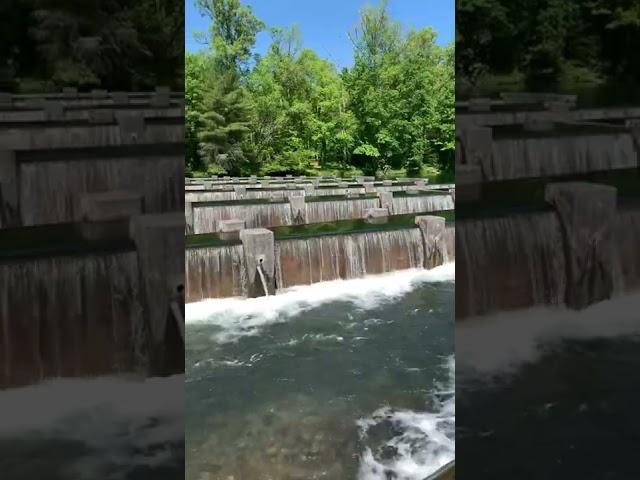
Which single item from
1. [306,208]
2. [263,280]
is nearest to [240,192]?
[306,208]

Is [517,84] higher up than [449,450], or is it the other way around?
[517,84]

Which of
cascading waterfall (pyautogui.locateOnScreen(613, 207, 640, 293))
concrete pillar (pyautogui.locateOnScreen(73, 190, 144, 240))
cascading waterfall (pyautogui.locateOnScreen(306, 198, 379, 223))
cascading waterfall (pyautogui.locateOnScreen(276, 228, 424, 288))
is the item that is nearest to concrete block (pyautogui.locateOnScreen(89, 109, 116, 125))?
concrete pillar (pyautogui.locateOnScreen(73, 190, 144, 240))

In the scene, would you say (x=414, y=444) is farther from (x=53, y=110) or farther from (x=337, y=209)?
(x=337, y=209)

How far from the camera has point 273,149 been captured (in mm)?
21969

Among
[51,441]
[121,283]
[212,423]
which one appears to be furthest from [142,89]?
[212,423]

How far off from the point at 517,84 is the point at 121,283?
137cm

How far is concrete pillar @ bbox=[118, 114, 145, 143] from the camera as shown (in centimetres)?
175

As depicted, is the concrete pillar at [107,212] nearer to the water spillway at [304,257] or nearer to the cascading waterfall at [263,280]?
the water spillway at [304,257]

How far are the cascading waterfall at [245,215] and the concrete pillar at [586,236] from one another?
8.08 metres

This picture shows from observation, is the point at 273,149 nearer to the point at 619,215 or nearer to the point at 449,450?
the point at 449,450

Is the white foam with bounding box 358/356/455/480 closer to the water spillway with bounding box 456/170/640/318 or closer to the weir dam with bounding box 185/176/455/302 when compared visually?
the water spillway with bounding box 456/170/640/318

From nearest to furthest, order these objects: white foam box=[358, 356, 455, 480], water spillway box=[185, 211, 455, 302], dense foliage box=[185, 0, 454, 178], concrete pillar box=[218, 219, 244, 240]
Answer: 1. white foam box=[358, 356, 455, 480]
2. water spillway box=[185, 211, 455, 302]
3. concrete pillar box=[218, 219, 244, 240]
4. dense foliage box=[185, 0, 454, 178]

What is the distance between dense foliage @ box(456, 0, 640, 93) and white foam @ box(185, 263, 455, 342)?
529 cm

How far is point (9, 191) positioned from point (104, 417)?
27.5 inches
